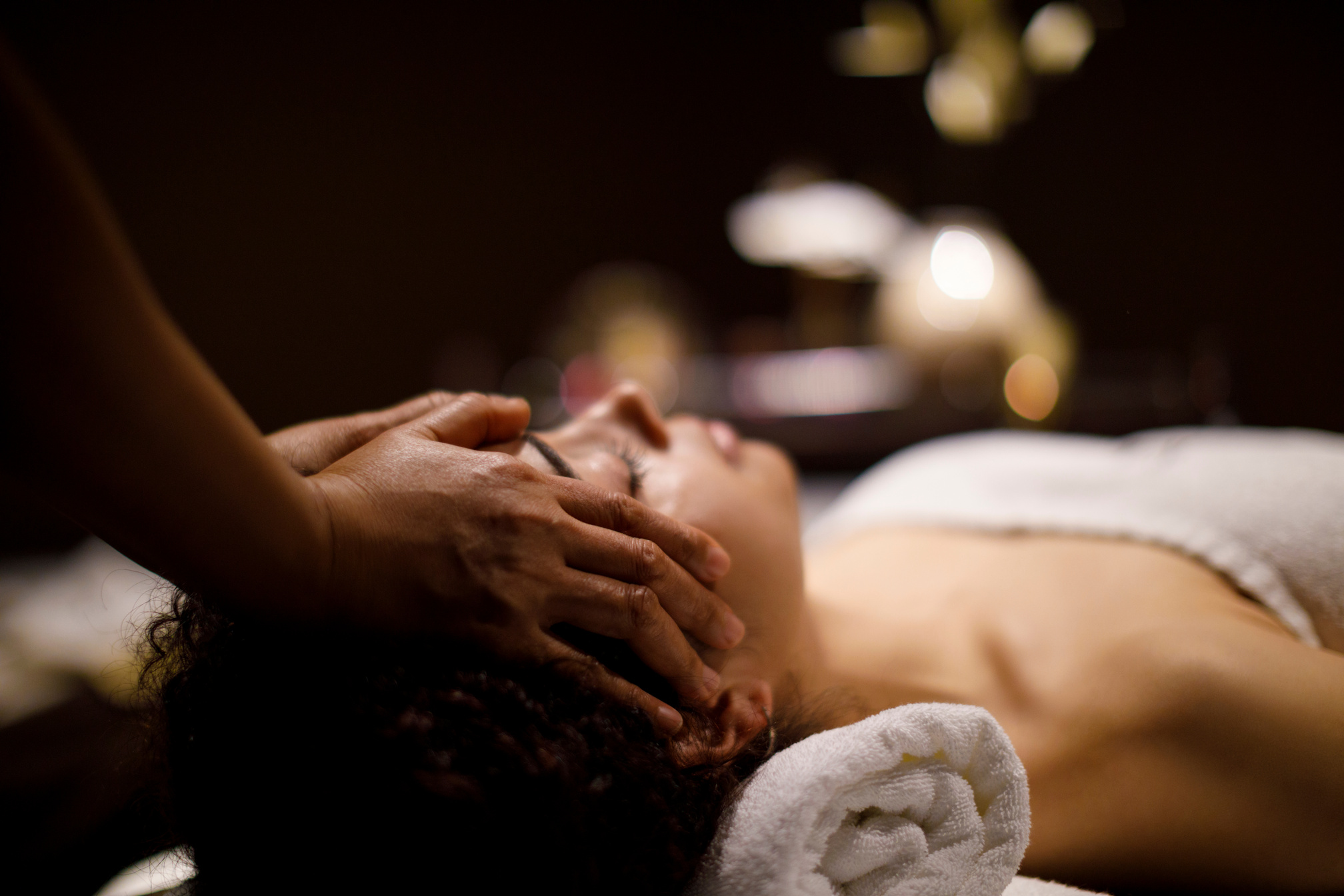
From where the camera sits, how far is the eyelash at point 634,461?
2.35 ft

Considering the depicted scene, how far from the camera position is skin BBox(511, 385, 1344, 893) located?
2.03 feet

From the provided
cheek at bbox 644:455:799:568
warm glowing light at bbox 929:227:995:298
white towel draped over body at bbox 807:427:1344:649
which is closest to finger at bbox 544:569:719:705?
cheek at bbox 644:455:799:568

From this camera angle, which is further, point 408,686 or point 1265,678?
point 1265,678

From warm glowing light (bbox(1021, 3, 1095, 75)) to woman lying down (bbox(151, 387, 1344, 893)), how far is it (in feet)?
3.28

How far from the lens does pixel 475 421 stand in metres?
0.63

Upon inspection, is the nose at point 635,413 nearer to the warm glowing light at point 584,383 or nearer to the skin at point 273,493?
the skin at point 273,493

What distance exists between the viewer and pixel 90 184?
0.32 metres

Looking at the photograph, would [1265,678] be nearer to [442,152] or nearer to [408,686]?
[408,686]

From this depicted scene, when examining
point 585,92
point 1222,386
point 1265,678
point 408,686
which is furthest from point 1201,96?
point 408,686

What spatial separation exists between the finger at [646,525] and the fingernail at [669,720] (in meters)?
0.11

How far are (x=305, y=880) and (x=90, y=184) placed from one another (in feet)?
1.36

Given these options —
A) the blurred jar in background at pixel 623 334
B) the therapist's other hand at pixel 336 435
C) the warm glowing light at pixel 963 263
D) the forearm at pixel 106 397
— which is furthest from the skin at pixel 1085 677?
the blurred jar in background at pixel 623 334

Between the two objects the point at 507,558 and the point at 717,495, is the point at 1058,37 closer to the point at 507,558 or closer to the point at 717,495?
the point at 717,495

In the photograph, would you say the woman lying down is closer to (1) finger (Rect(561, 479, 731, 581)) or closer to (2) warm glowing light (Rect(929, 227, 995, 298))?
(1) finger (Rect(561, 479, 731, 581))
